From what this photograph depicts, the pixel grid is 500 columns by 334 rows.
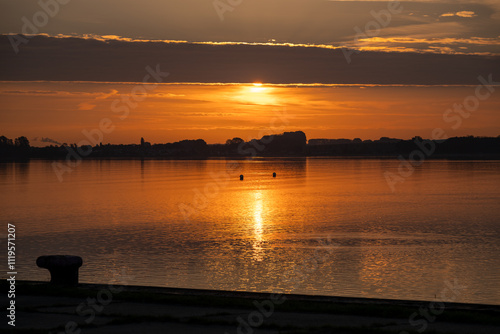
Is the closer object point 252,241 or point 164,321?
point 164,321

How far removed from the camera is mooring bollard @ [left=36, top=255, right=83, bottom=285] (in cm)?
1912

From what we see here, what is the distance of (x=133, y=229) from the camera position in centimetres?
5150

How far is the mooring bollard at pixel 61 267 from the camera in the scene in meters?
19.1

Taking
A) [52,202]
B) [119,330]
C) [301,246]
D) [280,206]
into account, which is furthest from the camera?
[52,202]

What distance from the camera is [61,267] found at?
1916 cm

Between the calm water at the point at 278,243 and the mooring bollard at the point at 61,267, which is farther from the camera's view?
the calm water at the point at 278,243

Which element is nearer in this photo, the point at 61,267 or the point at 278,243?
the point at 61,267

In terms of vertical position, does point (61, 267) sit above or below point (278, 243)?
above

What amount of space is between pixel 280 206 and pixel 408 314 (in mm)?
60923

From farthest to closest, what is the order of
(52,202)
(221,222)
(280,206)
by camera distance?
(52,202)
(280,206)
(221,222)

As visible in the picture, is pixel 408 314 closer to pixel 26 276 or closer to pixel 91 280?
pixel 91 280

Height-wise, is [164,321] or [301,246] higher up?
[164,321]

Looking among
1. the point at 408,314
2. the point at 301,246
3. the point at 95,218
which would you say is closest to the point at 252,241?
the point at 301,246

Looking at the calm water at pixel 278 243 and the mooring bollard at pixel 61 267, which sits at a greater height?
the mooring bollard at pixel 61 267
